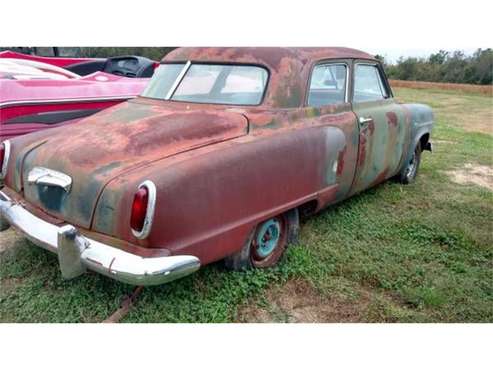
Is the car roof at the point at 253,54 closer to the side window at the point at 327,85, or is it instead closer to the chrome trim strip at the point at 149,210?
the side window at the point at 327,85

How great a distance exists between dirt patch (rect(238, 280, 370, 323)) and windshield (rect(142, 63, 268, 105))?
4.30 feet

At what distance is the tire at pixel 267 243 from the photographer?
2639 millimetres

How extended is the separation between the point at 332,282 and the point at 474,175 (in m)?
3.62

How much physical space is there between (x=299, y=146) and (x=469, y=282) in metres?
1.47

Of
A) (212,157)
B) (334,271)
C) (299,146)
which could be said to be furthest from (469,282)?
(212,157)

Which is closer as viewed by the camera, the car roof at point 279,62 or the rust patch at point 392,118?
the car roof at point 279,62

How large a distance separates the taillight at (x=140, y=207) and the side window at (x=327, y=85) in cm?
158

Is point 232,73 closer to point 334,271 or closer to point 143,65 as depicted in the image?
point 334,271

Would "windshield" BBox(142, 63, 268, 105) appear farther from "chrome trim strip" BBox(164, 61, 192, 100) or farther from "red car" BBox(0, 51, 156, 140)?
"red car" BBox(0, 51, 156, 140)

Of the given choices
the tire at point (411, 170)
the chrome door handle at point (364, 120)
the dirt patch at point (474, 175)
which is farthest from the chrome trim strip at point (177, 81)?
the dirt patch at point (474, 175)

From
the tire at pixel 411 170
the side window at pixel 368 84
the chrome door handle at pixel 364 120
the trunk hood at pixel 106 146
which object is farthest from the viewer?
the tire at pixel 411 170

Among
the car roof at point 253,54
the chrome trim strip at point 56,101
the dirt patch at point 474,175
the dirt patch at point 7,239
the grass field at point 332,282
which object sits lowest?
the dirt patch at point 7,239

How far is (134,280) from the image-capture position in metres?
1.98

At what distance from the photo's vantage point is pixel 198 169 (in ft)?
7.18
